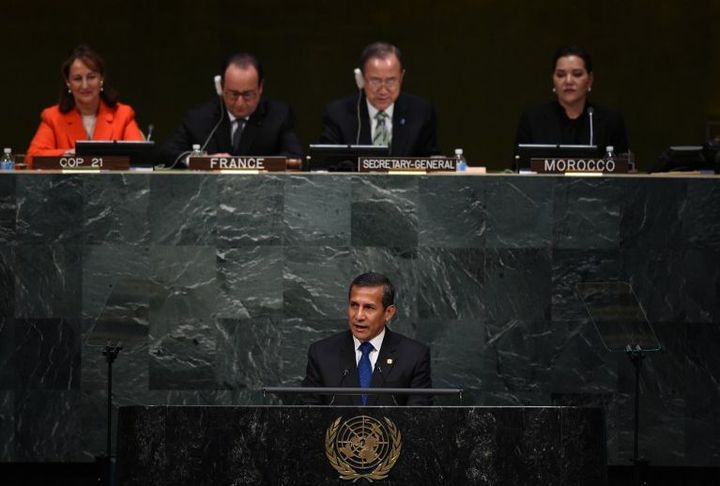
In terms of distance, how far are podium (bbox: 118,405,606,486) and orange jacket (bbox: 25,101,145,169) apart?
3.06 metres

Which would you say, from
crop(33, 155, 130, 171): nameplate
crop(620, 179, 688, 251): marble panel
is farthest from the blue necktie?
crop(33, 155, 130, 171): nameplate

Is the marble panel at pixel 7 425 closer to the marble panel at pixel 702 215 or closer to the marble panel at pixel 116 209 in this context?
the marble panel at pixel 116 209

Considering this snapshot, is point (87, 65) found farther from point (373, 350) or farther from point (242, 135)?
point (373, 350)

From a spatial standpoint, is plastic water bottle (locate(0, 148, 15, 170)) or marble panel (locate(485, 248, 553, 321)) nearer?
marble panel (locate(485, 248, 553, 321))

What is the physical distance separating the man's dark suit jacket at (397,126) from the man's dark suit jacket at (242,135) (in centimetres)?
→ 21

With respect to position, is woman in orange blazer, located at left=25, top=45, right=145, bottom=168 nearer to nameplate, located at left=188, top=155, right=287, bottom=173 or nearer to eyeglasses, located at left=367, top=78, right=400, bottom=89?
nameplate, located at left=188, top=155, right=287, bottom=173

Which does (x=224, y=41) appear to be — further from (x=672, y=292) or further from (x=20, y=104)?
(x=672, y=292)

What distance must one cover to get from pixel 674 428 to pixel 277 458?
8.22 feet

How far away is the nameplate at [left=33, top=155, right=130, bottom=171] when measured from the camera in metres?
6.54

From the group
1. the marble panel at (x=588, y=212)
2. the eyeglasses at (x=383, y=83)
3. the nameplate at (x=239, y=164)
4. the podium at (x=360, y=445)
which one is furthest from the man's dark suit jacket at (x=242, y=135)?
the podium at (x=360, y=445)

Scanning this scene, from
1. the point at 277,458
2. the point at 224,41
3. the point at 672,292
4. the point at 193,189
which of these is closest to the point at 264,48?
the point at 224,41

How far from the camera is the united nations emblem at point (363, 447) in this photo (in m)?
4.53

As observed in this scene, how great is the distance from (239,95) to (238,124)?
0.15 metres

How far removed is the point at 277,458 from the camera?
454 centimetres
